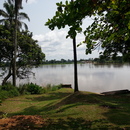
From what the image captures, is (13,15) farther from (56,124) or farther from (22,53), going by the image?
(56,124)

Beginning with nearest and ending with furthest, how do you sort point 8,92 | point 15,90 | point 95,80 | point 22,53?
point 8,92 → point 15,90 → point 22,53 → point 95,80

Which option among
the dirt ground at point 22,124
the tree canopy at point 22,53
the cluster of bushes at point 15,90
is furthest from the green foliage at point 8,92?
the dirt ground at point 22,124

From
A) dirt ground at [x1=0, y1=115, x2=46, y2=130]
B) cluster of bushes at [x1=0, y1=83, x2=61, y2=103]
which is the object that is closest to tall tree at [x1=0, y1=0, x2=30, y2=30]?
cluster of bushes at [x1=0, y1=83, x2=61, y2=103]

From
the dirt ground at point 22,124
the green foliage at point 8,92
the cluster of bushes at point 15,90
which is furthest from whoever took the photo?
the cluster of bushes at point 15,90

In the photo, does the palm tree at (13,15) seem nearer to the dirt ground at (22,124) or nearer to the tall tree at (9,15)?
the tall tree at (9,15)

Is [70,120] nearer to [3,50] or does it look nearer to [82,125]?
[82,125]

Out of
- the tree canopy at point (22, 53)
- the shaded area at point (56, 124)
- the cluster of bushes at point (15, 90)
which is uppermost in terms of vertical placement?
the tree canopy at point (22, 53)

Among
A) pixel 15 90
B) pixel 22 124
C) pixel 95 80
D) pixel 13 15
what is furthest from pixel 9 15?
pixel 95 80

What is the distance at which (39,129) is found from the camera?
508 centimetres

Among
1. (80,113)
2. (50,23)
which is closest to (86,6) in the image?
(50,23)

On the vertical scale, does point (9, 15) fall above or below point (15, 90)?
above

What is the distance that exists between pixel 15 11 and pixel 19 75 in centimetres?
825

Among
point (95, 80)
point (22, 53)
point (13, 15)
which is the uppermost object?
point (13, 15)

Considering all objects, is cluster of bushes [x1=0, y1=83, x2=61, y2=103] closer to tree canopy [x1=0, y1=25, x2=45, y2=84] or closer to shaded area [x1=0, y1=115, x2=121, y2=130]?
tree canopy [x1=0, y1=25, x2=45, y2=84]
